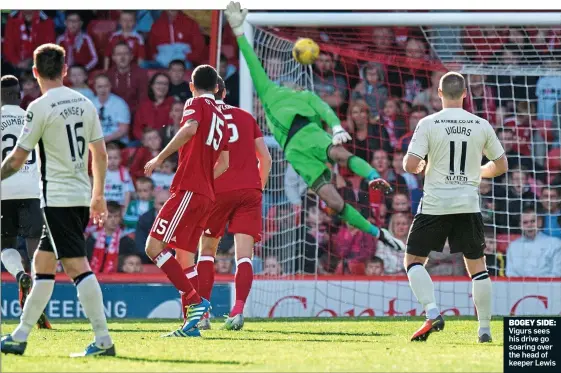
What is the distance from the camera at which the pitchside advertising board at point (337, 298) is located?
12.4 metres

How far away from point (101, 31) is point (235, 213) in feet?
25.5

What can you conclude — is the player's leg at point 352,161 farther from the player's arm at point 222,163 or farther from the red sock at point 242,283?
the player's arm at point 222,163

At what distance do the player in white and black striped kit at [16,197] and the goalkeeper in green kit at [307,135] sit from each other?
3037 mm

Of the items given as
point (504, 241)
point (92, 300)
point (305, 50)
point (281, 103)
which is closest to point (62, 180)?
point (92, 300)

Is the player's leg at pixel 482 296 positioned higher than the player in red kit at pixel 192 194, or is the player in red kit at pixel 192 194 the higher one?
the player in red kit at pixel 192 194

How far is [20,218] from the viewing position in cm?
973

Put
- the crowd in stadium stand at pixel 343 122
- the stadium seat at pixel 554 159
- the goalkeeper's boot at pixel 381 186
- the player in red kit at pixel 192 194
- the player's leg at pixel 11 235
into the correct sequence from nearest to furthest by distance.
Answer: the player in red kit at pixel 192 194 < the player's leg at pixel 11 235 < the goalkeeper's boot at pixel 381 186 < the crowd in stadium stand at pixel 343 122 < the stadium seat at pixel 554 159

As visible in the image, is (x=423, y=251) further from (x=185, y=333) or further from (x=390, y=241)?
(x=390, y=241)

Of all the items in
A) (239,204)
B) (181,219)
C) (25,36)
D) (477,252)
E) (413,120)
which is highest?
(25,36)

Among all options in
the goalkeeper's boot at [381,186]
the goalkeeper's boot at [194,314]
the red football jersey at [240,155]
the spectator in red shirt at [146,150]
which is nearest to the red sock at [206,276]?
the red football jersey at [240,155]

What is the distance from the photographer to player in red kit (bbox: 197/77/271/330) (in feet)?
30.1

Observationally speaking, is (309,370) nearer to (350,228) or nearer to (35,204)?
(35,204)

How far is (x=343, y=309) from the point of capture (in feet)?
41.0

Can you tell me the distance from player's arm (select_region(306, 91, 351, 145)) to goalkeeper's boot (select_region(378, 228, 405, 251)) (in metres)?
1.63
